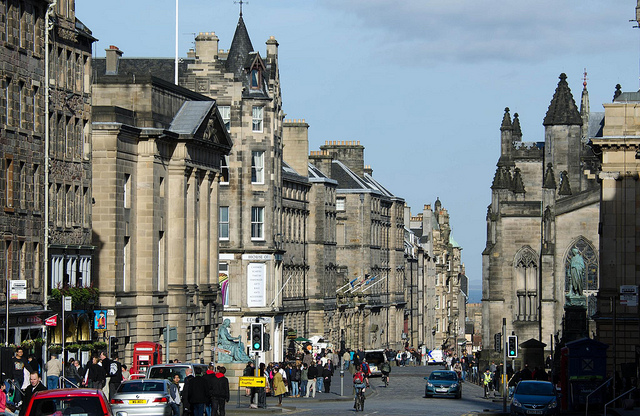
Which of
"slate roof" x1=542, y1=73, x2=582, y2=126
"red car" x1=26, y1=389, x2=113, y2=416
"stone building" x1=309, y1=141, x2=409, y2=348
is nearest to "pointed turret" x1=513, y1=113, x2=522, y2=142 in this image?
"slate roof" x1=542, y1=73, x2=582, y2=126

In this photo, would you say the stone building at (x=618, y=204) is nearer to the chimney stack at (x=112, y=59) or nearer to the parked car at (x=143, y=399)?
the chimney stack at (x=112, y=59)

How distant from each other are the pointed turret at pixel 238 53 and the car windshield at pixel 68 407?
2248 inches

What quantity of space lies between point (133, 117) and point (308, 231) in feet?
156

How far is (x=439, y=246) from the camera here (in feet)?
589

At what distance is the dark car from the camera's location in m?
43.6

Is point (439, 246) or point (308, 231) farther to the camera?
point (439, 246)

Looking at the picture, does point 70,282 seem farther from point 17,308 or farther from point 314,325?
point 314,325

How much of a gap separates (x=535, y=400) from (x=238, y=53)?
43.2m

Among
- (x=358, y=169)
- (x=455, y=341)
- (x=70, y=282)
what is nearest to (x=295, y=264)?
(x=358, y=169)

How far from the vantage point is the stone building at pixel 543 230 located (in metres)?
88.1

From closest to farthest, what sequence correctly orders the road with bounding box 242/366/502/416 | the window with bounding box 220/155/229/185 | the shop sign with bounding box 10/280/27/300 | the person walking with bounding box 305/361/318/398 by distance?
the shop sign with bounding box 10/280/27/300 < the road with bounding box 242/366/502/416 < the person walking with bounding box 305/361/318/398 < the window with bounding box 220/155/229/185

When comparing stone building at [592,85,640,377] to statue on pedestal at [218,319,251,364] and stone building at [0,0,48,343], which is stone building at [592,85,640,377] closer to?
statue on pedestal at [218,319,251,364]

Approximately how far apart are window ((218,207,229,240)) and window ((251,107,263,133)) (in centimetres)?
460

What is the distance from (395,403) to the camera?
182ft
